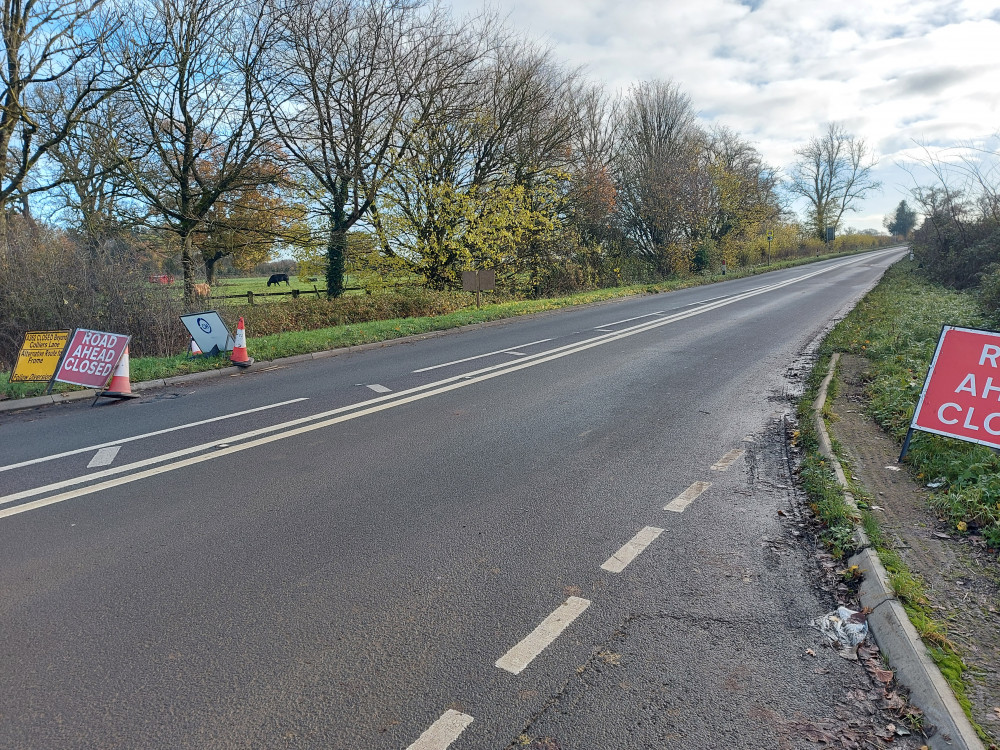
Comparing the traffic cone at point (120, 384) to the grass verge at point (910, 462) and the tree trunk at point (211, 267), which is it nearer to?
the tree trunk at point (211, 267)

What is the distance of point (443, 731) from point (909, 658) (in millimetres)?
2200

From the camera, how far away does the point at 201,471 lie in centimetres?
554

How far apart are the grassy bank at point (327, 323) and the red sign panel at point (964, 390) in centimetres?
1051

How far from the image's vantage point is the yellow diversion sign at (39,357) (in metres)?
9.45

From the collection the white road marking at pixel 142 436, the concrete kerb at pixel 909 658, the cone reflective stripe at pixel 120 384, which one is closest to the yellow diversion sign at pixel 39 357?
the cone reflective stripe at pixel 120 384

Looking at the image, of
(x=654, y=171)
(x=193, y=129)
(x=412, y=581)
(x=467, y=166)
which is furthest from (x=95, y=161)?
(x=654, y=171)

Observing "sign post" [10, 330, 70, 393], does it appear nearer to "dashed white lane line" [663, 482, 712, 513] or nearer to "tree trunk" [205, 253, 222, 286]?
"tree trunk" [205, 253, 222, 286]

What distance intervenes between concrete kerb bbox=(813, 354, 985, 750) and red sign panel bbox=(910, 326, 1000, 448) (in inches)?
67.9

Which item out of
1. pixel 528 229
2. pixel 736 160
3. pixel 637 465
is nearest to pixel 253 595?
pixel 637 465

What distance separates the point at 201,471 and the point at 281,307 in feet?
34.9

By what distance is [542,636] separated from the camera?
3078 mm

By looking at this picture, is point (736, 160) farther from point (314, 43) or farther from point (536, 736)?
point (536, 736)

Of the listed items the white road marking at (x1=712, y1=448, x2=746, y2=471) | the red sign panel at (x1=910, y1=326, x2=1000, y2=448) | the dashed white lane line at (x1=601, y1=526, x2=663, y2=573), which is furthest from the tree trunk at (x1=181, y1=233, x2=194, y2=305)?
the red sign panel at (x1=910, y1=326, x2=1000, y2=448)

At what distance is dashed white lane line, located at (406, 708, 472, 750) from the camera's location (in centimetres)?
241
